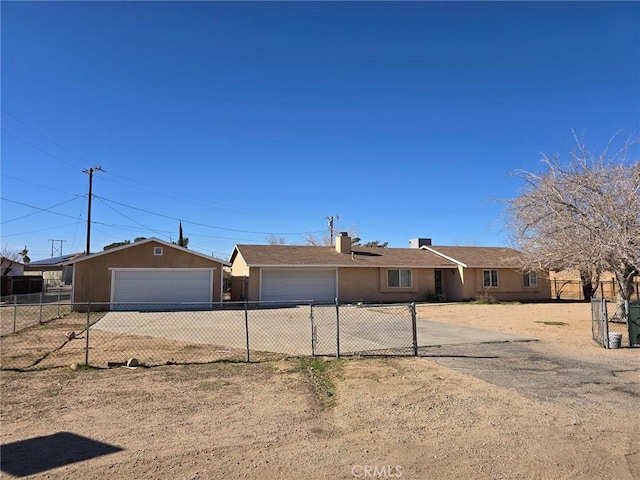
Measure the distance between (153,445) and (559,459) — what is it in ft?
13.5

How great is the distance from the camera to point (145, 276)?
79.3ft

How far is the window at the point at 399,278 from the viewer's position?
29.0 m

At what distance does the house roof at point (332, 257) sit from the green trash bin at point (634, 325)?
17.2 m

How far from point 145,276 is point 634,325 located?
2154 cm

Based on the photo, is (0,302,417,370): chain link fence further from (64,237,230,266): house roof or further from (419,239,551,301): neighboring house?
(419,239,551,301): neighboring house

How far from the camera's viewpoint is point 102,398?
6445 millimetres

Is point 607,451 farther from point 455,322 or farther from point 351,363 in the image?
point 455,322

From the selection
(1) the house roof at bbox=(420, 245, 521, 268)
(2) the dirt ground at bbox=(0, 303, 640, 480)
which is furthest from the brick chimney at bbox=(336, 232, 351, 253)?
(2) the dirt ground at bbox=(0, 303, 640, 480)

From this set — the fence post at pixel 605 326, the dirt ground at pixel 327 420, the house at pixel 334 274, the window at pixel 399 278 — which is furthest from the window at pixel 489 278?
the dirt ground at pixel 327 420

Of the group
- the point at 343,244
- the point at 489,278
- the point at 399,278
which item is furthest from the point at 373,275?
the point at 489,278

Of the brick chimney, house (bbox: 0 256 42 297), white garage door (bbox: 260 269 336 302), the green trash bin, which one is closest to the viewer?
the green trash bin

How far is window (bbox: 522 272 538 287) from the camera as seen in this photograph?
30906 mm

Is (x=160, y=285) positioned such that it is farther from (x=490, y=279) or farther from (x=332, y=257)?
(x=490, y=279)

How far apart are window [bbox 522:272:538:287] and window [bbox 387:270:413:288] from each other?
27.0ft
